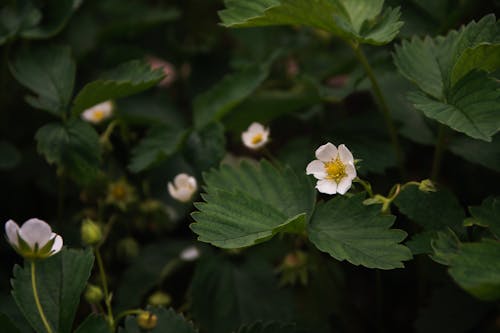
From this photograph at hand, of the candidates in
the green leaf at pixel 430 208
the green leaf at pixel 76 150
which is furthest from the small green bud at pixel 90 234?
the green leaf at pixel 430 208

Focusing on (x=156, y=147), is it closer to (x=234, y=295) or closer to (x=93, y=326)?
(x=234, y=295)

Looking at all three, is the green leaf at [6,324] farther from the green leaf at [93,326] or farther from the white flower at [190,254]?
the white flower at [190,254]

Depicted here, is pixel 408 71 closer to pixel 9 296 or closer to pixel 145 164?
pixel 145 164

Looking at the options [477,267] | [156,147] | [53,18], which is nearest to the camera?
[477,267]

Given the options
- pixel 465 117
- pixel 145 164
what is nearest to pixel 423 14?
pixel 465 117

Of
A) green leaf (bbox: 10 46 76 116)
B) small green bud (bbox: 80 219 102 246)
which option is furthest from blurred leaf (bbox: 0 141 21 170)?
small green bud (bbox: 80 219 102 246)

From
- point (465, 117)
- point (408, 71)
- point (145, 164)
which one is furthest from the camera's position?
point (145, 164)

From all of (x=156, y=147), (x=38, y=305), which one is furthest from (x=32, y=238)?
(x=156, y=147)
